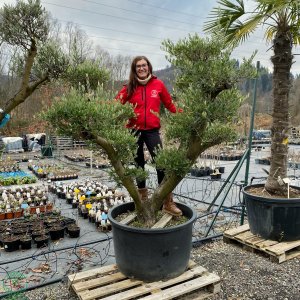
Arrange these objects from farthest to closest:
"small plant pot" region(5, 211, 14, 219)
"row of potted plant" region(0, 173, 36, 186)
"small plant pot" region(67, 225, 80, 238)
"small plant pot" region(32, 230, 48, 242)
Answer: "row of potted plant" region(0, 173, 36, 186) < "small plant pot" region(5, 211, 14, 219) < "small plant pot" region(67, 225, 80, 238) < "small plant pot" region(32, 230, 48, 242)

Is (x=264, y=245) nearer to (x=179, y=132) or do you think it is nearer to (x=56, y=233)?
Result: (x=179, y=132)

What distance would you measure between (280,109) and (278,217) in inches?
53.8

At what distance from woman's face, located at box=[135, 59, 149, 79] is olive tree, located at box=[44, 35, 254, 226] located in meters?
0.43

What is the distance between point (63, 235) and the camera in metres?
5.26

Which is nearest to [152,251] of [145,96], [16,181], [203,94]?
[203,94]

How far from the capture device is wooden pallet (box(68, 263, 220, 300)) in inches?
107

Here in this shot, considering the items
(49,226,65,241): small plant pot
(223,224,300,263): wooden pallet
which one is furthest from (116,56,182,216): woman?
Result: (49,226,65,241): small plant pot

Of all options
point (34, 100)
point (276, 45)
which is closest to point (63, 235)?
point (276, 45)

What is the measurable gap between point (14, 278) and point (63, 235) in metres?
1.65

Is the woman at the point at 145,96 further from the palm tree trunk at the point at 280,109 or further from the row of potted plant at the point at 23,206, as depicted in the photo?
the row of potted plant at the point at 23,206

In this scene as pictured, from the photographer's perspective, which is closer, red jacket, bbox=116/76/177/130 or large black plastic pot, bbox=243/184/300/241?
red jacket, bbox=116/76/177/130

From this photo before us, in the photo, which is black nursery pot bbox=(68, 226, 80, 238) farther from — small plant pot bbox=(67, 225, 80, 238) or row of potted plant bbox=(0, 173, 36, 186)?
row of potted plant bbox=(0, 173, 36, 186)

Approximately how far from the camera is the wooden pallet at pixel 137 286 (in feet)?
8.90

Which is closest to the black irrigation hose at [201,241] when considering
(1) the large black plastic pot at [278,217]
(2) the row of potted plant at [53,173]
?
(1) the large black plastic pot at [278,217]
